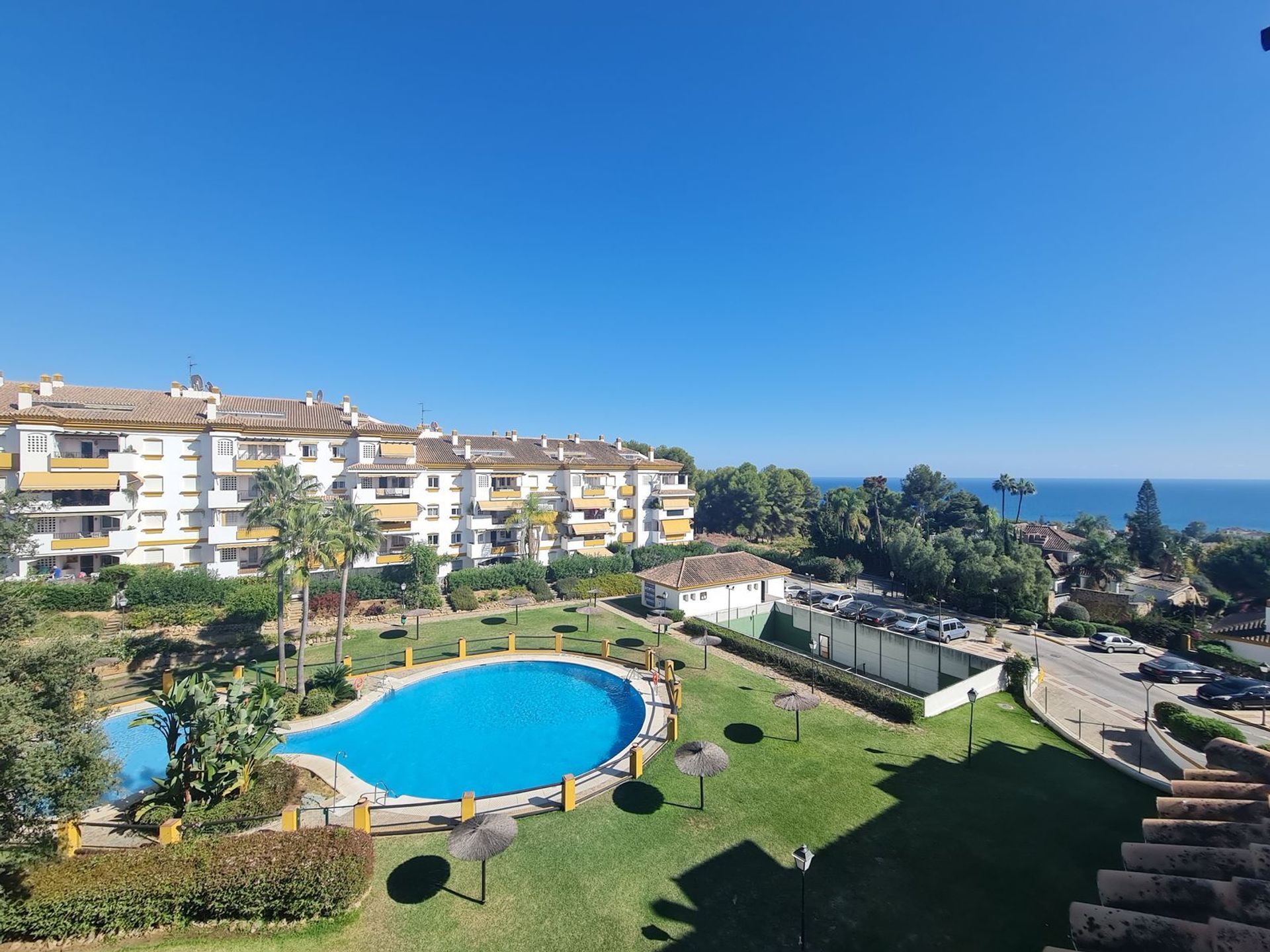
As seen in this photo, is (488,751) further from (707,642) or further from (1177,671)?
(1177,671)

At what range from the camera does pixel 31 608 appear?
1282 centimetres

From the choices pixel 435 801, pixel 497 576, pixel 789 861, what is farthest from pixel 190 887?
pixel 497 576

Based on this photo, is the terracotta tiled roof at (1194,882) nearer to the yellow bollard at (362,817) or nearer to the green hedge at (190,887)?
the green hedge at (190,887)

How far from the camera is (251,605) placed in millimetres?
34188

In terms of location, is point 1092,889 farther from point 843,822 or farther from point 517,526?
point 517,526

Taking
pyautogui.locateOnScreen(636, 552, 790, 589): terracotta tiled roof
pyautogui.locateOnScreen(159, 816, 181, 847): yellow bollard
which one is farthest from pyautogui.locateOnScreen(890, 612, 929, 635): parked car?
pyautogui.locateOnScreen(159, 816, 181, 847): yellow bollard

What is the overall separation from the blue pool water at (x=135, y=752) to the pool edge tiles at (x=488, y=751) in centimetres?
436

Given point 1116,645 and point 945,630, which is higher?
point 945,630

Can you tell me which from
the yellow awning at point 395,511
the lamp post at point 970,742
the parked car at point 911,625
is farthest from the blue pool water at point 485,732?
the parked car at point 911,625

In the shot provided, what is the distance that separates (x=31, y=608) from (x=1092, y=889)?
89.1ft

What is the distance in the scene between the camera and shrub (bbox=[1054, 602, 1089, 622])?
130ft

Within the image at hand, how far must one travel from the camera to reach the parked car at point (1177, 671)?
Answer: 95.3 feet

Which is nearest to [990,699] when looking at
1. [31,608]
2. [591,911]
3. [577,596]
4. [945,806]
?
[945,806]

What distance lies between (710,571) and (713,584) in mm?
1549
